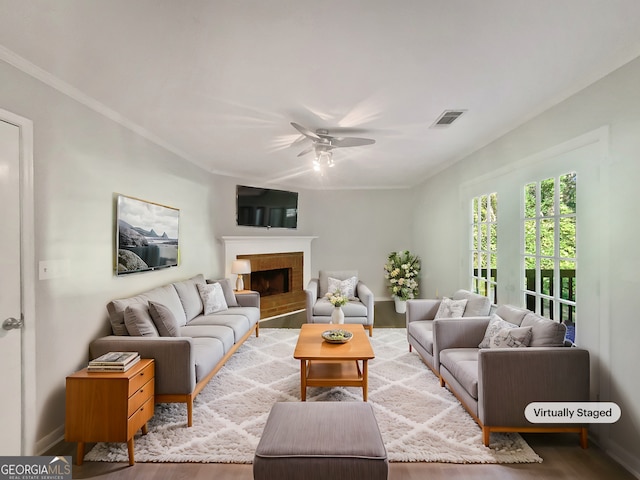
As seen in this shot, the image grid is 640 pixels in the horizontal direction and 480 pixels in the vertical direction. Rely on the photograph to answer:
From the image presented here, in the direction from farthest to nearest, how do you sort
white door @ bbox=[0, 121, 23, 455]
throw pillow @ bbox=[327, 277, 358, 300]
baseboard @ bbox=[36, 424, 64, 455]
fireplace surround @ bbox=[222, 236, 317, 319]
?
1. fireplace surround @ bbox=[222, 236, 317, 319]
2. throw pillow @ bbox=[327, 277, 358, 300]
3. baseboard @ bbox=[36, 424, 64, 455]
4. white door @ bbox=[0, 121, 23, 455]

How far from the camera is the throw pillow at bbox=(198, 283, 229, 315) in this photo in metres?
4.19

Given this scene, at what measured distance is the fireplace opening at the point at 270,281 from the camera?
6.17 meters

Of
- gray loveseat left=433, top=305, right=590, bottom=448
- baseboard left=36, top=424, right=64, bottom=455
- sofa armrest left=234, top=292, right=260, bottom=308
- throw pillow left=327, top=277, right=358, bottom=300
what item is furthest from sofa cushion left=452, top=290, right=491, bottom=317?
baseboard left=36, top=424, right=64, bottom=455

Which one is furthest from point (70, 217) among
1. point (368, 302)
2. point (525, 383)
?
point (368, 302)

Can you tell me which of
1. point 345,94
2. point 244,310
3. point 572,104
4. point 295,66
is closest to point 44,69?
point 295,66

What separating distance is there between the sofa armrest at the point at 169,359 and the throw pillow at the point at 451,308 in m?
2.61

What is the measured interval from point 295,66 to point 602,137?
213cm

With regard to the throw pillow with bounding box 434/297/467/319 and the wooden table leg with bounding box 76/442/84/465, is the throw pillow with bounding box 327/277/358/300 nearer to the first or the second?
the throw pillow with bounding box 434/297/467/319

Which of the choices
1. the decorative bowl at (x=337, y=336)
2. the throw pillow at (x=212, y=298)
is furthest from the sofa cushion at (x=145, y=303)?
the decorative bowl at (x=337, y=336)

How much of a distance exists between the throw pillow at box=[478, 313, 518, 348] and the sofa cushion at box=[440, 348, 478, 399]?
0.13 meters

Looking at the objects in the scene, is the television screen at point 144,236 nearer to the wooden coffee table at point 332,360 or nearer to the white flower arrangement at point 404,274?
the wooden coffee table at point 332,360

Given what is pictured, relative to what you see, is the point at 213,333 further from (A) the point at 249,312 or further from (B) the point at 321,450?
(B) the point at 321,450

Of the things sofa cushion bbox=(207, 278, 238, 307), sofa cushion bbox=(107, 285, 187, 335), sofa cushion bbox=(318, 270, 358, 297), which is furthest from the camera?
sofa cushion bbox=(318, 270, 358, 297)

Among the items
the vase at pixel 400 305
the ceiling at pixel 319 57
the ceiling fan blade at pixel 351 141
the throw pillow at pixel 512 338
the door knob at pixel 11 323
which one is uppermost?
the ceiling at pixel 319 57
